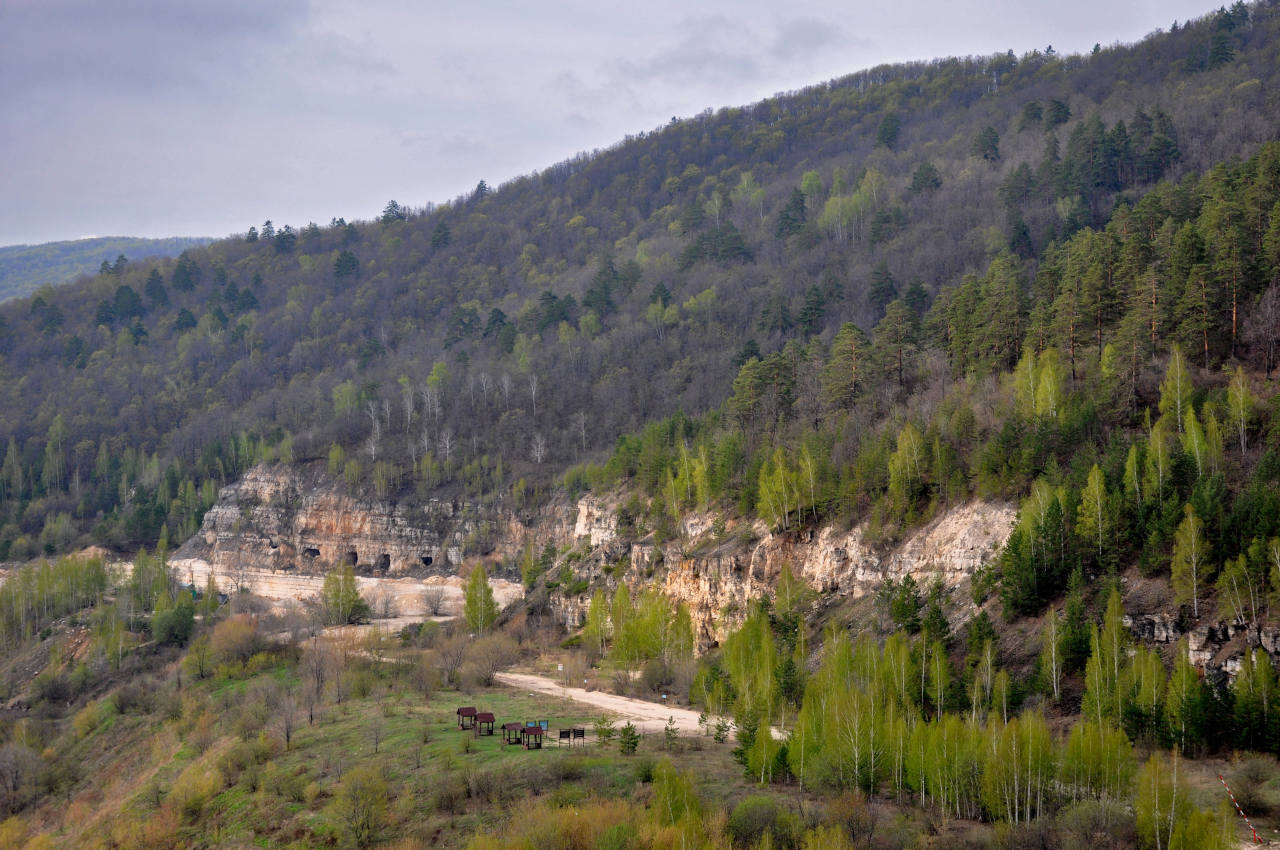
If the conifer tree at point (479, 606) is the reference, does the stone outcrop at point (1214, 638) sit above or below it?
above

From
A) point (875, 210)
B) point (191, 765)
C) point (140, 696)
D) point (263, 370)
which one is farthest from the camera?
point (263, 370)

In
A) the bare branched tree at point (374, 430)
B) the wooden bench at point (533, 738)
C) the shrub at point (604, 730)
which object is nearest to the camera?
the wooden bench at point (533, 738)

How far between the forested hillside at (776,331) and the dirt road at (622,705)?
639 inches

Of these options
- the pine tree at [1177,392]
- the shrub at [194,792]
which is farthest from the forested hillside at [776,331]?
the shrub at [194,792]

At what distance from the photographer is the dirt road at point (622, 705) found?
49.1 meters

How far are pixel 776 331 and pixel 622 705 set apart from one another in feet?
211

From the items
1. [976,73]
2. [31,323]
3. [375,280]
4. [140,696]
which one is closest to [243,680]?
[140,696]

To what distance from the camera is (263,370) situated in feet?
556

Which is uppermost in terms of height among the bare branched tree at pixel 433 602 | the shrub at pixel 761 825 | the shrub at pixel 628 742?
the shrub at pixel 761 825

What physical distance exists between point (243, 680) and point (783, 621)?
39.8 m

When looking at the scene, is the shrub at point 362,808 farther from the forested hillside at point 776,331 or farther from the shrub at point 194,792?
the forested hillside at point 776,331

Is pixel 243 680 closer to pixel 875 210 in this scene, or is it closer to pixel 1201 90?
pixel 875 210

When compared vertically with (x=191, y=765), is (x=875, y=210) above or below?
above

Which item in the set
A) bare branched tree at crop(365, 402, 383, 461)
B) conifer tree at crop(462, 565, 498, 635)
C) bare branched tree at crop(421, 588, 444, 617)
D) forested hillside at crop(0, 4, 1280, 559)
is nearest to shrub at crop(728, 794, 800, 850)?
forested hillside at crop(0, 4, 1280, 559)
